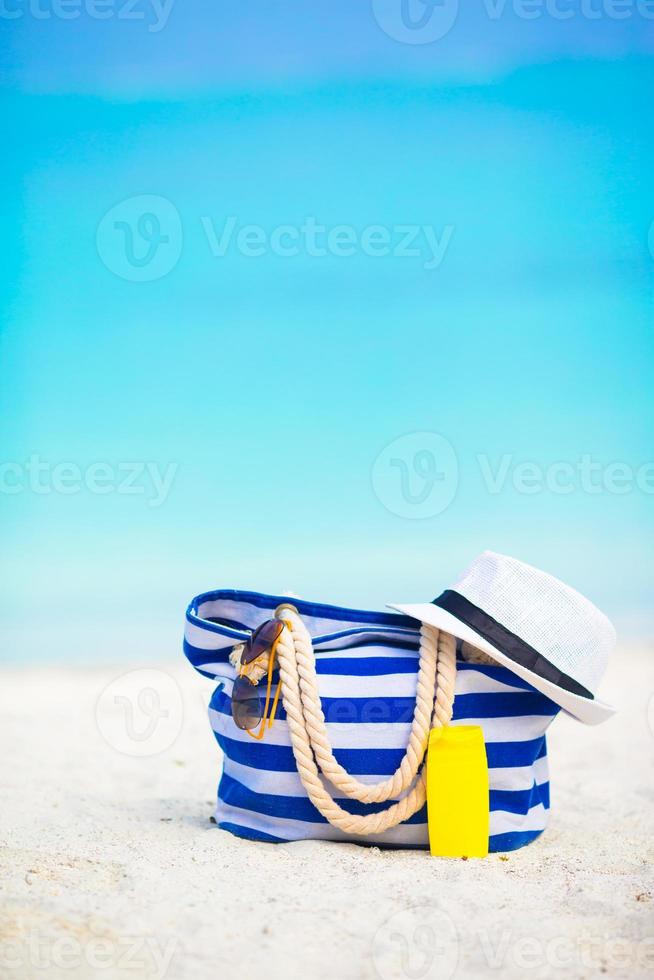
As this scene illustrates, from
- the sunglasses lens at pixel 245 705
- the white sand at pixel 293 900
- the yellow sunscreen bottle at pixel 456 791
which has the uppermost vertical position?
the sunglasses lens at pixel 245 705

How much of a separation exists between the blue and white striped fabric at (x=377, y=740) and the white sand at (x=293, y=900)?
5cm

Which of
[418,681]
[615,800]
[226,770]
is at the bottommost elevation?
[615,800]

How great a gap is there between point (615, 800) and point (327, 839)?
1.00 meters

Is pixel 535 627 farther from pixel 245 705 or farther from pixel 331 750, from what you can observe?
pixel 245 705

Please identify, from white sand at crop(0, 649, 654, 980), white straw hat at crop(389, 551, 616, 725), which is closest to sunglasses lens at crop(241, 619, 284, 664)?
white straw hat at crop(389, 551, 616, 725)

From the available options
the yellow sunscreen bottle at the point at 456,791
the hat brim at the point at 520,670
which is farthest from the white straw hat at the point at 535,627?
the yellow sunscreen bottle at the point at 456,791

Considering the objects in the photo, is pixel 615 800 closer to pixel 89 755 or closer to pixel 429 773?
pixel 429 773

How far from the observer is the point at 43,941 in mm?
1161

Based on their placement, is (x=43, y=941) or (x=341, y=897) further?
(x=341, y=897)

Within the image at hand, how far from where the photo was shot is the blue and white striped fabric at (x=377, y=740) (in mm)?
1658

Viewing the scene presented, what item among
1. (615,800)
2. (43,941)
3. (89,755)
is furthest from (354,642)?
(89,755)

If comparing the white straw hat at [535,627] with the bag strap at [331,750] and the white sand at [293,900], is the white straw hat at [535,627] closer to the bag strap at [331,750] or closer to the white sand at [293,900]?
the bag strap at [331,750]

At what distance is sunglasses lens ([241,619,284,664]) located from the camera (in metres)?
1.67

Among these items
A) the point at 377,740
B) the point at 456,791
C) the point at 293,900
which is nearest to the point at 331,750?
the point at 377,740
